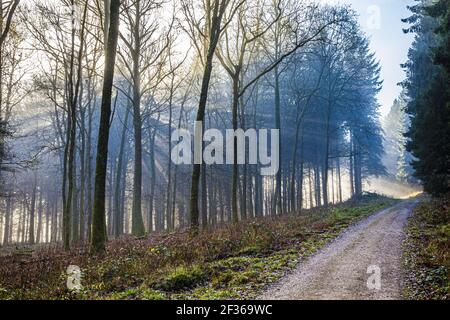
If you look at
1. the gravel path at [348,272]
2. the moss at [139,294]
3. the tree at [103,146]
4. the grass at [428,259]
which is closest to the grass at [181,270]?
the moss at [139,294]

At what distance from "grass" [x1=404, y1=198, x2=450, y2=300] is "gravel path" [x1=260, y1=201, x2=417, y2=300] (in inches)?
11.3

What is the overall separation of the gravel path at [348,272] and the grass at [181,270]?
0.50 m

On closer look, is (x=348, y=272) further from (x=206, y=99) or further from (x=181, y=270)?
(x=206, y=99)

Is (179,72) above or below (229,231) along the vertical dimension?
above

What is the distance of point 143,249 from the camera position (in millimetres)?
12992

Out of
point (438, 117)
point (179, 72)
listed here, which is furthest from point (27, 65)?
point (438, 117)

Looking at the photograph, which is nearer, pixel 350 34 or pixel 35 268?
pixel 35 268

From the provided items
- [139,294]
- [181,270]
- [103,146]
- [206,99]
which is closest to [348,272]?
[181,270]

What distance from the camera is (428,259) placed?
9.80m
